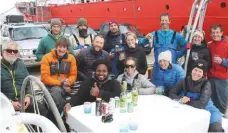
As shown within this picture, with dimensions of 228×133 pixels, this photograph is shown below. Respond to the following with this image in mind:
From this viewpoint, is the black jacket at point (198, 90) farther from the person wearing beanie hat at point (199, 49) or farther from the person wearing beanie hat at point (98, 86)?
the person wearing beanie hat at point (199, 49)

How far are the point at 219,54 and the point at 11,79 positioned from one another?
3201 mm

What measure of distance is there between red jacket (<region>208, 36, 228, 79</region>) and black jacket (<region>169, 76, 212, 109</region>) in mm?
1191

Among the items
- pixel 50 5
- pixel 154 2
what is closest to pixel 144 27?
pixel 154 2

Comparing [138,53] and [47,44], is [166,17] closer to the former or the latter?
[138,53]

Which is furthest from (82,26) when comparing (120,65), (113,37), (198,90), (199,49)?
(198,90)

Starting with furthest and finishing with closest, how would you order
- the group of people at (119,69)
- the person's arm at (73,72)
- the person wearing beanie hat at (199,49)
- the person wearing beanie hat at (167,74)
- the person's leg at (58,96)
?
the person wearing beanie hat at (199,49), the person's arm at (73,72), the person wearing beanie hat at (167,74), the person's leg at (58,96), the group of people at (119,69)

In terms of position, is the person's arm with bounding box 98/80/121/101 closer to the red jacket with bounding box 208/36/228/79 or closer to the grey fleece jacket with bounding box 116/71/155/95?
the grey fleece jacket with bounding box 116/71/155/95

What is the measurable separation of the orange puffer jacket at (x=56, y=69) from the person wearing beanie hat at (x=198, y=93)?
5.23ft

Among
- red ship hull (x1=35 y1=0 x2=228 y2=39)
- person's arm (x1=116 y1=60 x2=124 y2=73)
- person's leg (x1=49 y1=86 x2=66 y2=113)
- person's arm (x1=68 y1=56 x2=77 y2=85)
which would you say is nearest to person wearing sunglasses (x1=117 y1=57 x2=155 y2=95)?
person's arm (x1=116 y1=60 x2=124 y2=73)

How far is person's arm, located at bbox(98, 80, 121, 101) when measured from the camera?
11.0 ft

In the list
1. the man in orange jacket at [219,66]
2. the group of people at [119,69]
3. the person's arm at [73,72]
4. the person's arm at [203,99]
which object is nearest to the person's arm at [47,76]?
the group of people at [119,69]

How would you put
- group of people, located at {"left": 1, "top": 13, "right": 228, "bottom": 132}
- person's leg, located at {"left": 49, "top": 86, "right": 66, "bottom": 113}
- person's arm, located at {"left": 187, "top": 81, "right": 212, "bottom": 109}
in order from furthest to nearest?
person's leg, located at {"left": 49, "top": 86, "right": 66, "bottom": 113} → group of people, located at {"left": 1, "top": 13, "right": 228, "bottom": 132} → person's arm, located at {"left": 187, "top": 81, "right": 212, "bottom": 109}

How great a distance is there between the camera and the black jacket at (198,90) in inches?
121

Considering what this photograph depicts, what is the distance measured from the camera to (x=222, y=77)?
14.2ft
